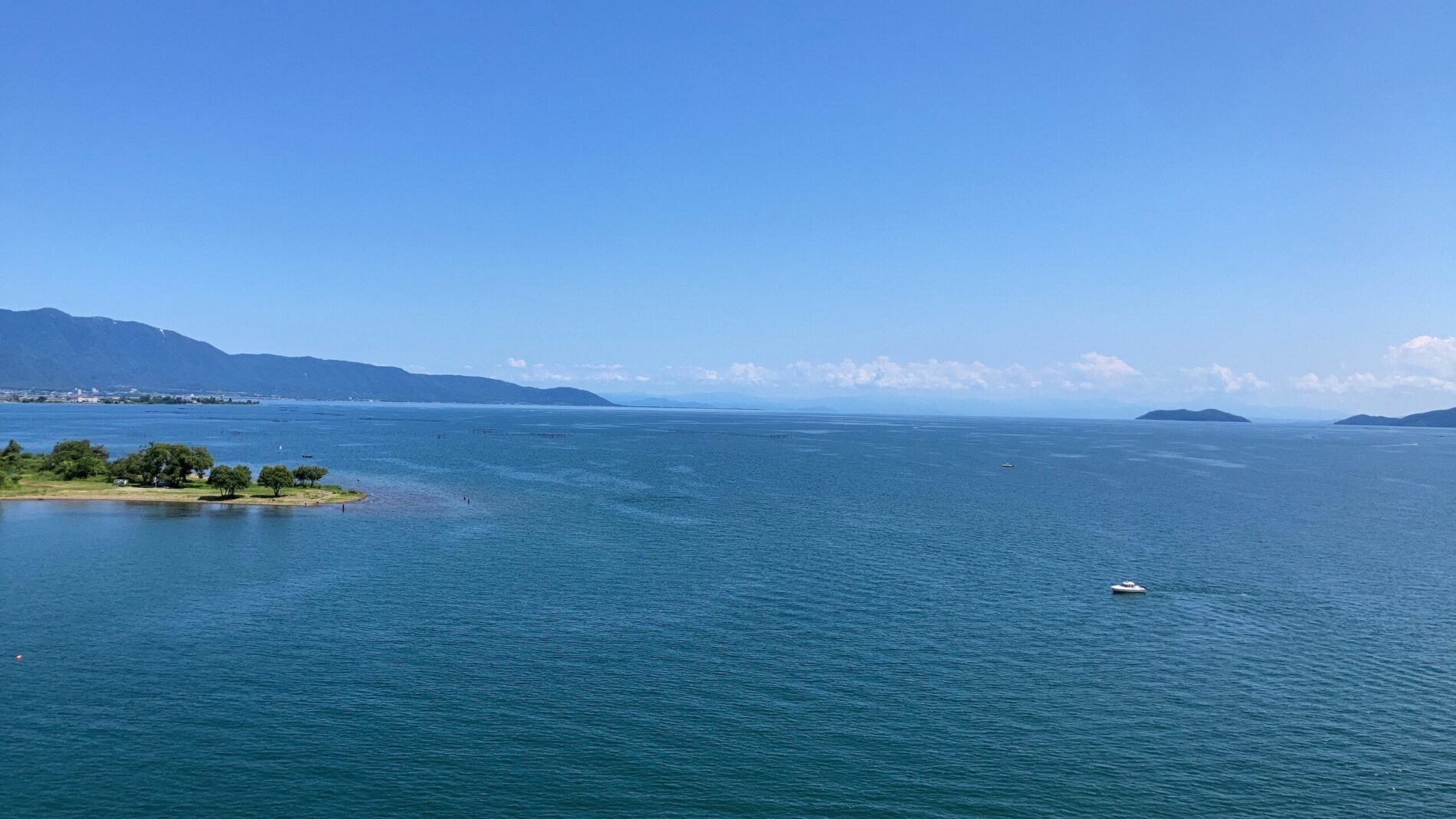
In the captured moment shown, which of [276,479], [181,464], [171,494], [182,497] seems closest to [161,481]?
[181,464]

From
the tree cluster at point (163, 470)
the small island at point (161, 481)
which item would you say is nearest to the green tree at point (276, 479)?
the tree cluster at point (163, 470)

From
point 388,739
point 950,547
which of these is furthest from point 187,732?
point 950,547

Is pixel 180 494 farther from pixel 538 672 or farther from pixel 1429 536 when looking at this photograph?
pixel 1429 536

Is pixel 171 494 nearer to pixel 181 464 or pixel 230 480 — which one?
pixel 230 480

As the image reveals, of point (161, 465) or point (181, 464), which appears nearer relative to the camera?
point (181, 464)

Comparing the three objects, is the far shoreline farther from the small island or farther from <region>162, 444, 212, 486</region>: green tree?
<region>162, 444, 212, 486</region>: green tree

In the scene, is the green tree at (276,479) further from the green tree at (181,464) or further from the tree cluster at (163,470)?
the green tree at (181,464)
